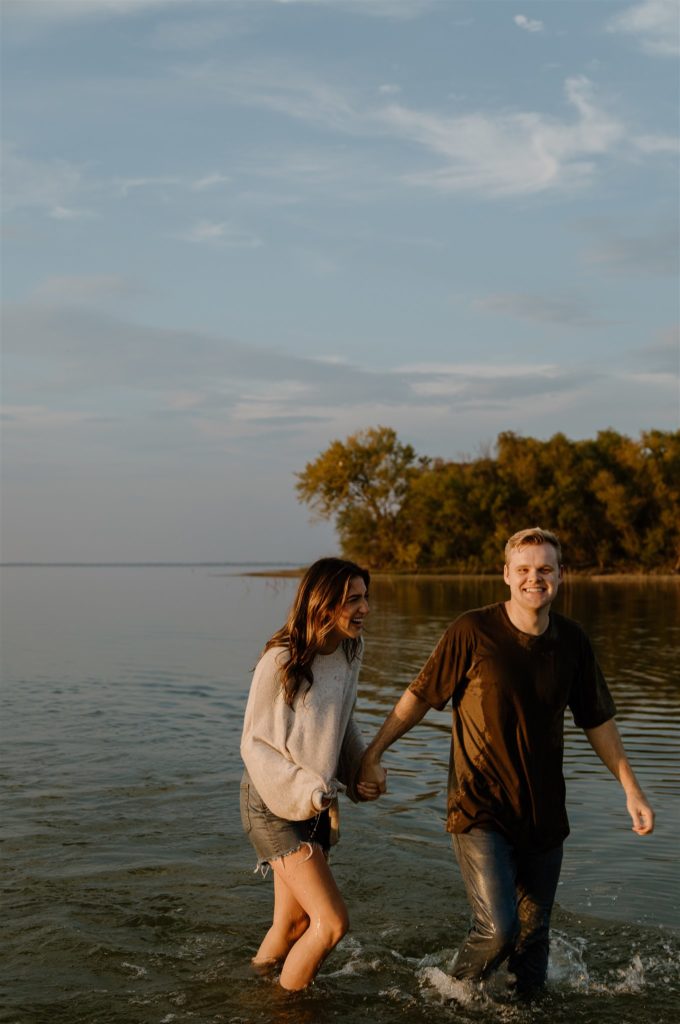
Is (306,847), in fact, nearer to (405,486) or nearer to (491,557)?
(491,557)

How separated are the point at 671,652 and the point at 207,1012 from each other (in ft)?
54.6

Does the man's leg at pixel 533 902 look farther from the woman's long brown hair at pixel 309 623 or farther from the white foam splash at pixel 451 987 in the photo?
the woman's long brown hair at pixel 309 623

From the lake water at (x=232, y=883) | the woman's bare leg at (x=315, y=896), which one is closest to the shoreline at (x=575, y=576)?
the lake water at (x=232, y=883)

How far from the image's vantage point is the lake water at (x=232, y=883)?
18.1 feet

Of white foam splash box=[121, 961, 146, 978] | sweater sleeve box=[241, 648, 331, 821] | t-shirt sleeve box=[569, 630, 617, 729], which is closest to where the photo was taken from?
sweater sleeve box=[241, 648, 331, 821]

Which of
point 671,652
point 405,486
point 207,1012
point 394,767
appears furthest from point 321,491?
point 207,1012

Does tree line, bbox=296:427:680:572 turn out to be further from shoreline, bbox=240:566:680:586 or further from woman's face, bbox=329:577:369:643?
woman's face, bbox=329:577:369:643

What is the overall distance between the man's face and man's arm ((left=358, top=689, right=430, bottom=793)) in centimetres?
66

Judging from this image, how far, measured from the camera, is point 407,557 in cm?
7681

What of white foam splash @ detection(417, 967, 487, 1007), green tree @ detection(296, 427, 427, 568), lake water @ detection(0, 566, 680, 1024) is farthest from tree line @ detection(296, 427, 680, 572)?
white foam splash @ detection(417, 967, 487, 1007)

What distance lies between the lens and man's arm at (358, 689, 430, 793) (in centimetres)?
504

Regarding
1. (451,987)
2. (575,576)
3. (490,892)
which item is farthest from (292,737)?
(575,576)

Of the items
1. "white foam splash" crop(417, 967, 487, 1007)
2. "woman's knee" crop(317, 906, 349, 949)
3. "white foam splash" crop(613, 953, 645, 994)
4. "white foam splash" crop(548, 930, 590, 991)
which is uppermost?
"woman's knee" crop(317, 906, 349, 949)

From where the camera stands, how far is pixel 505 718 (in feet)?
16.1
